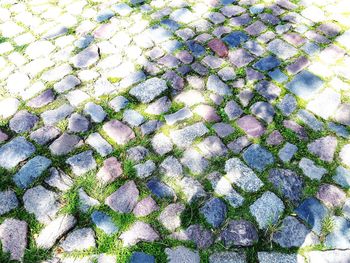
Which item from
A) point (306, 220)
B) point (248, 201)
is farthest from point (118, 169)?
point (306, 220)

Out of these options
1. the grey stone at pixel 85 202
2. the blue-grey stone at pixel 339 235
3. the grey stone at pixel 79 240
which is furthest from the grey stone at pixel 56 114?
the blue-grey stone at pixel 339 235

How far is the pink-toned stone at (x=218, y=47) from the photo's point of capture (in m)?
3.69

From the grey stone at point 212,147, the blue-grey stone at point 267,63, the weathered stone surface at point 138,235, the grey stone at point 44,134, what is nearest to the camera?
the weathered stone surface at point 138,235

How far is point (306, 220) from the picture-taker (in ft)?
8.36

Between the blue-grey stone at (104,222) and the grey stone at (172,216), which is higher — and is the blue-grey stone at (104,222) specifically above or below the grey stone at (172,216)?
above

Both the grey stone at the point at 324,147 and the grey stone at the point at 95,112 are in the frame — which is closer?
the grey stone at the point at 324,147

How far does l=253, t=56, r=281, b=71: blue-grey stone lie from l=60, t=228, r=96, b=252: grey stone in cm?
206

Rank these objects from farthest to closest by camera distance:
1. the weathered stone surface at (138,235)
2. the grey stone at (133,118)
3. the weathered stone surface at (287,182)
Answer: the grey stone at (133,118) → the weathered stone surface at (287,182) → the weathered stone surface at (138,235)

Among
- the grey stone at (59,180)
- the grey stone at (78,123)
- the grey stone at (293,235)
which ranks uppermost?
the grey stone at (78,123)

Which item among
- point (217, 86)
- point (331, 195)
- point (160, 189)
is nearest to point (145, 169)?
point (160, 189)

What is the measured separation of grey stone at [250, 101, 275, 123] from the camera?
3156 millimetres

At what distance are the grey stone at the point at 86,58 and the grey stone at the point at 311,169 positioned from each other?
6.76ft

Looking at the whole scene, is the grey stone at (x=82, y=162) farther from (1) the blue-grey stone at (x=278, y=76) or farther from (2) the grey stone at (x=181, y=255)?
(1) the blue-grey stone at (x=278, y=76)

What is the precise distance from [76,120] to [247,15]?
2.13 metres
